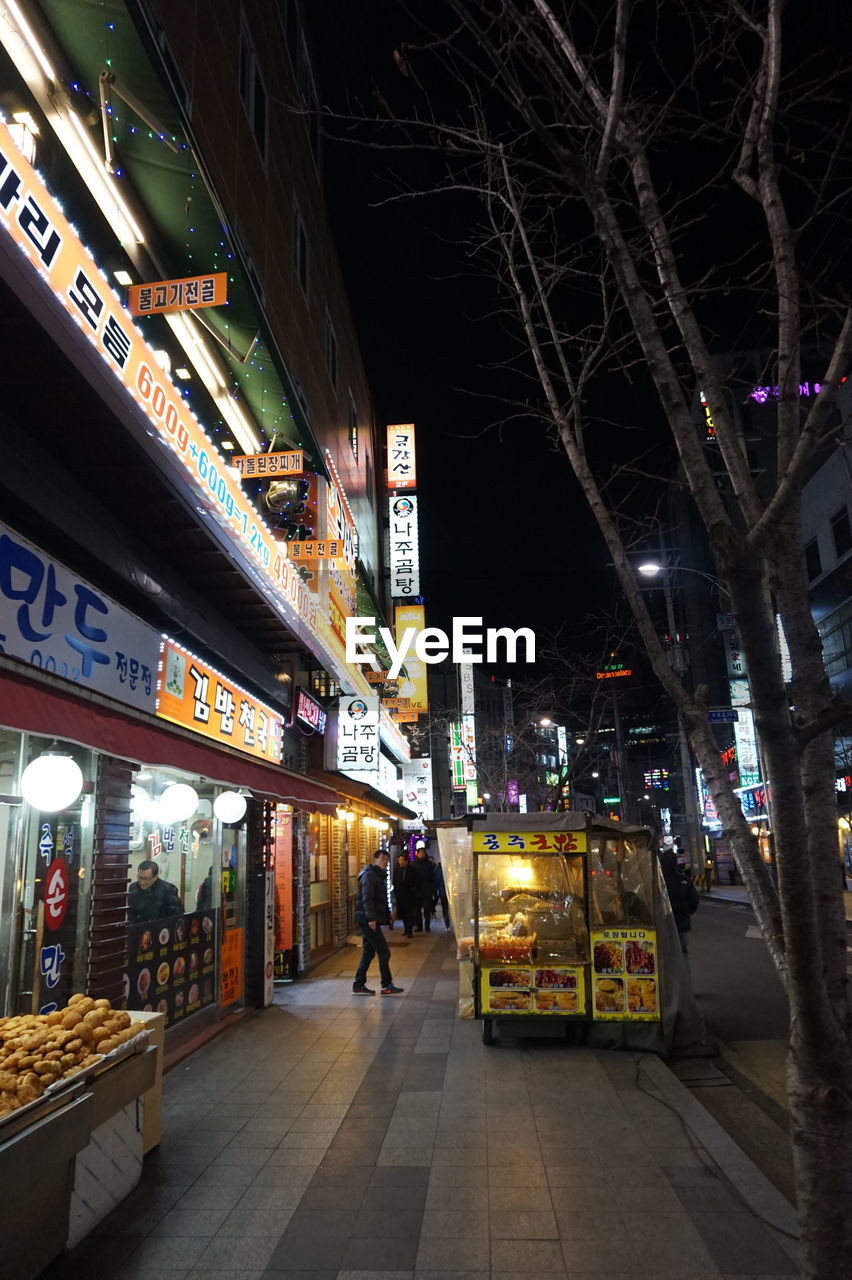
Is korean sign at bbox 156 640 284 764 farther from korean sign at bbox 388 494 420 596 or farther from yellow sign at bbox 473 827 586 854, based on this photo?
korean sign at bbox 388 494 420 596

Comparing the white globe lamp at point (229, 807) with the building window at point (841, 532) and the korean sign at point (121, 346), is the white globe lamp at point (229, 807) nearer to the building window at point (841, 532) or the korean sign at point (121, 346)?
the korean sign at point (121, 346)

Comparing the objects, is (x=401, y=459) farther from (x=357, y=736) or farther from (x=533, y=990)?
(x=533, y=990)

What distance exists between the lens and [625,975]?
8992 millimetres

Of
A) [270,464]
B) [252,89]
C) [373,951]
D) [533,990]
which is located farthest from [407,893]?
[252,89]

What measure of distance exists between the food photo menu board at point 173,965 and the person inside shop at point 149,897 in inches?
4.3

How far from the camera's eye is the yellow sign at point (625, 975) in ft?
29.1

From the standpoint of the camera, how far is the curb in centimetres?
462

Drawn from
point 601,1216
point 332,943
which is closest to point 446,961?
point 332,943

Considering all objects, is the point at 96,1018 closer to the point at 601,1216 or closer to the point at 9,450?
the point at 601,1216


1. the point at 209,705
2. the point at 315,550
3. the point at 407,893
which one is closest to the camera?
the point at 209,705

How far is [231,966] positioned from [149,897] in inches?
107

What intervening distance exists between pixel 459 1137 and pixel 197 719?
5054 mm

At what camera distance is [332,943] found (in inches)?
680

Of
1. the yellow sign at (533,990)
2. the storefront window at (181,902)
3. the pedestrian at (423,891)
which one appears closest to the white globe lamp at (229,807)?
the storefront window at (181,902)
